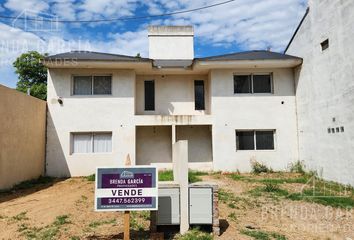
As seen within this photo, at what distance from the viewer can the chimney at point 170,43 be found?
56.5ft

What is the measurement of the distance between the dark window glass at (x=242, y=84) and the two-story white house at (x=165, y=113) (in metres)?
0.05

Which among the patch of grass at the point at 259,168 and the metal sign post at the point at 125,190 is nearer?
the metal sign post at the point at 125,190

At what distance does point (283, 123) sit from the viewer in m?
13.7

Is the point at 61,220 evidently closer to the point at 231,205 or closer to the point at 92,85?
the point at 231,205

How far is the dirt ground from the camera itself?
5539mm

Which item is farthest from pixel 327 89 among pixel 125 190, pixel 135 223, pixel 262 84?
pixel 125 190

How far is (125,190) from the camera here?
4.86m

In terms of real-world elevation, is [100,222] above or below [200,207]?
below

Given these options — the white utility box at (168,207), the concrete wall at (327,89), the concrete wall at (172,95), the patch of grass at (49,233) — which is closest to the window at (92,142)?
the concrete wall at (172,95)

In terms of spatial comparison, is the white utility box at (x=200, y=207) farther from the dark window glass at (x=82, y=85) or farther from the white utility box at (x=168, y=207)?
the dark window glass at (x=82, y=85)

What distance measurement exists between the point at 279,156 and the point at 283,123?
167 centimetres

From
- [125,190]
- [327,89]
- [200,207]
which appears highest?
[327,89]

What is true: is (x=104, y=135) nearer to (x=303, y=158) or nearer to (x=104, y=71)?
(x=104, y=71)

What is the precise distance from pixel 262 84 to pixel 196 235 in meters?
10.6
